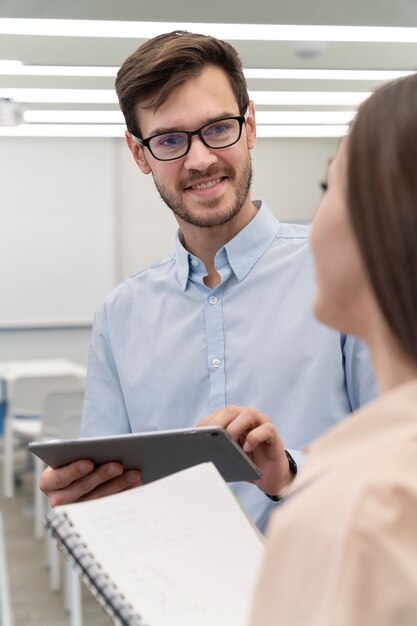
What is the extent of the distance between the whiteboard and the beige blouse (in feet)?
25.4

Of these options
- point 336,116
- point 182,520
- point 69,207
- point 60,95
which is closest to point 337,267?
point 182,520

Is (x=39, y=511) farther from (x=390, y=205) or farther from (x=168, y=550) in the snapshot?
(x=390, y=205)

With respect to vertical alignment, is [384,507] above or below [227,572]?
above

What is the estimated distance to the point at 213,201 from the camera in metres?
1.72

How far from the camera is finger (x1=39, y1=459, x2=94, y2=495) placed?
4.34 ft

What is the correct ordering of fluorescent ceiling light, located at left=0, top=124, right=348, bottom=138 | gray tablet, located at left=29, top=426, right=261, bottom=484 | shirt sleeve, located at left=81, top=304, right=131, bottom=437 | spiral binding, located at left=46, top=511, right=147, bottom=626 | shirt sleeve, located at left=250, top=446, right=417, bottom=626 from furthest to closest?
1. fluorescent ceiling light, located at left=0, top=124, right=348, bottom=138
2. shirt sleeve, located at left=81, top=304, right=131, bottom=437
3. gray tablet, located at left=29, top=426, right=261, bottom=484
4. spiral binding, located at left=46, top=511, right=147, bottom=626
5. shirt sleeve, located at left=250, top=446, right=417, bottom=626

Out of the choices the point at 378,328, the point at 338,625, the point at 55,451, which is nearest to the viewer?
the point at 338,625

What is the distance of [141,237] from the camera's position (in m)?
8.70

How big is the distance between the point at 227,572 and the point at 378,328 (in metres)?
0.42

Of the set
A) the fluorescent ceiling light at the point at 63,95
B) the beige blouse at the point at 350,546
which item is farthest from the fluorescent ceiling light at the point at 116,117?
the beige blouse at the point at 350,546

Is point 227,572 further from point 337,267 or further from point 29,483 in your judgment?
point 29,483

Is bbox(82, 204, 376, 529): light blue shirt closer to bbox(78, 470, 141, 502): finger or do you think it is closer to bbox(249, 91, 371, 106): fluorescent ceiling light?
bbox(78, 470, 141, 502): finger

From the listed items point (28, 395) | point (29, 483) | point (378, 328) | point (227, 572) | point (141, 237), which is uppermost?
point (378, 328)

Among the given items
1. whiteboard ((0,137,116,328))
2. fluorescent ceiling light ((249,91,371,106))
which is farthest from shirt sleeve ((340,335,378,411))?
whiteboard ((0,137,116,328))
